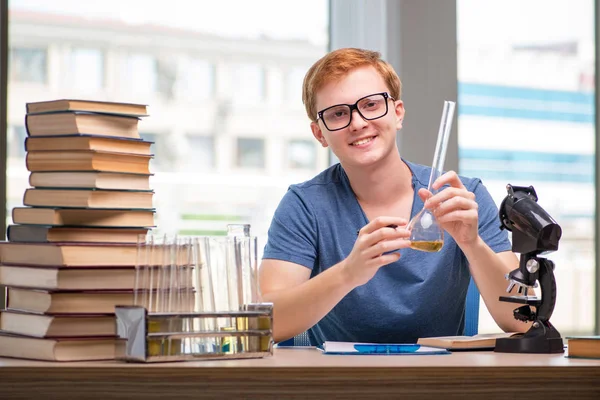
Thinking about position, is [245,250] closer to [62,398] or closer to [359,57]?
[62,398]

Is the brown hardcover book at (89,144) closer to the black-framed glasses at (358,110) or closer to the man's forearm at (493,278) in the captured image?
the black-framed glasses at (358,110)

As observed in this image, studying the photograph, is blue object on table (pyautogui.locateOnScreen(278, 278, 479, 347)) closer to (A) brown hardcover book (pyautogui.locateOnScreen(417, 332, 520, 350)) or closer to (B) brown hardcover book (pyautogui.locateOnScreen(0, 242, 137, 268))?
(A) brown hardcover book (pyautogui.locateOnScreen(417, 332, 520, 350))

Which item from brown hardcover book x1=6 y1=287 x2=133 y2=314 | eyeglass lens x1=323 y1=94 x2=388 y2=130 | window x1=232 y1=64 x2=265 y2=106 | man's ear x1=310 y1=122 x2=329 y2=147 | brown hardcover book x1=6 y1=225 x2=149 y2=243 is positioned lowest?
brown hardcover book x1=6 y1=287 x2=133 y2=314

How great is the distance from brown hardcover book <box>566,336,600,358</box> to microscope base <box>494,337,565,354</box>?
0.08 m

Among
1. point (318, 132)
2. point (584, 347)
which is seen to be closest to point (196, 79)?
point (318, 132)

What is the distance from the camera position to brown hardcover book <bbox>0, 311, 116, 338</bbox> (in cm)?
127

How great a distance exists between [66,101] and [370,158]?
2.83 feet

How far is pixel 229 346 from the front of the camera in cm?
129

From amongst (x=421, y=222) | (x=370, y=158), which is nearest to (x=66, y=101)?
(x=421, y=222)

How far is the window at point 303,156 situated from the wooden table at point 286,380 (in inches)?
83.7

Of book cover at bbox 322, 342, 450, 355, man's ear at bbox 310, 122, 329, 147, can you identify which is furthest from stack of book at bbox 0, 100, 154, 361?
man's ear at bbox 310, 122, 329, 147

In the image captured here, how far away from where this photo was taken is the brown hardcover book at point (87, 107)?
135 centimetres

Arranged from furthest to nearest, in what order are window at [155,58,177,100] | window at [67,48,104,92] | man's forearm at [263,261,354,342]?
window at [155,58,177,100]
window at [67,48,104,92]
man's forearm at [263,261,354,342]

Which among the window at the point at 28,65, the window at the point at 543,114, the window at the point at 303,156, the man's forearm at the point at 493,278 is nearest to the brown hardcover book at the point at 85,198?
the man's forearm at the point at 493,278
